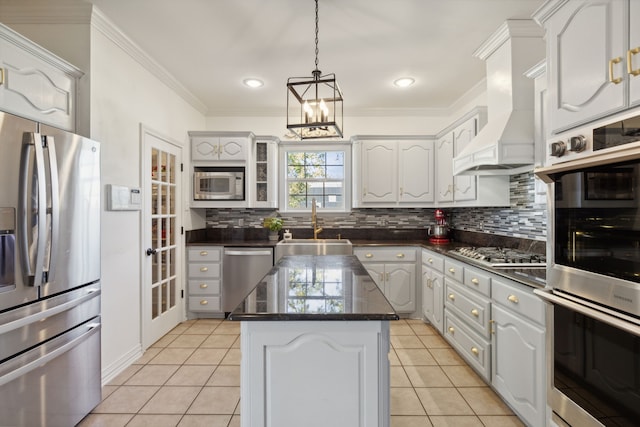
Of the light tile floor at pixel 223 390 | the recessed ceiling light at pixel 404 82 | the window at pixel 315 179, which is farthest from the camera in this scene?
the window at pixel 315 179

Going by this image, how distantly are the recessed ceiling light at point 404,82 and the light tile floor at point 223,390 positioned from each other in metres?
2.64

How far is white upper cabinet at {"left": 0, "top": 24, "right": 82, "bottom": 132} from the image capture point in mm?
1727

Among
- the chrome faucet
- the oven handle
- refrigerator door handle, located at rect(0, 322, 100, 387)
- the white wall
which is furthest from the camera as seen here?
the chrome faucet

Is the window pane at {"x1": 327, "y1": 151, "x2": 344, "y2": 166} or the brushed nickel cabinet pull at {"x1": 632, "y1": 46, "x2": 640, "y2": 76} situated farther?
the window pane at {"x1": 327, "y1": 151, "x2": 344, "y2": 166}

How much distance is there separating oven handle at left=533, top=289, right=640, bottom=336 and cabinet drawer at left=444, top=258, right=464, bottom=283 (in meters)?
1.11

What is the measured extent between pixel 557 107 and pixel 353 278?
4.26 feet

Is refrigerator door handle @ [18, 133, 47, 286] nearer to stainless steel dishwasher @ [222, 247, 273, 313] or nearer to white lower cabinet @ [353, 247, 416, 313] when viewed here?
stainless steel dishwasher @ [222, 247, 273, 313]

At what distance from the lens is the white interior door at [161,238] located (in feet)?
10.1

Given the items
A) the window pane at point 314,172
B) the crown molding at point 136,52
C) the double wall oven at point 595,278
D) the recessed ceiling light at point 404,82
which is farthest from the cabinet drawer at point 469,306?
the crown molding at point 136,52

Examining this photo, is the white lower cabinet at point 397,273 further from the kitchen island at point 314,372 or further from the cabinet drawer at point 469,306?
the kitchen island at point 314,372

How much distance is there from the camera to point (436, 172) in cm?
418

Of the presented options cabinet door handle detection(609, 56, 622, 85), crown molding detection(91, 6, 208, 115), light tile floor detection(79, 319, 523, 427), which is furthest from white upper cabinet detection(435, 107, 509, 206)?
crown molding detection(91, 6, 208, 115)

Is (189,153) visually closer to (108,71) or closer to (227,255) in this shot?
(227,255)

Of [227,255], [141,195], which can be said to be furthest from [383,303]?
[227,255]
